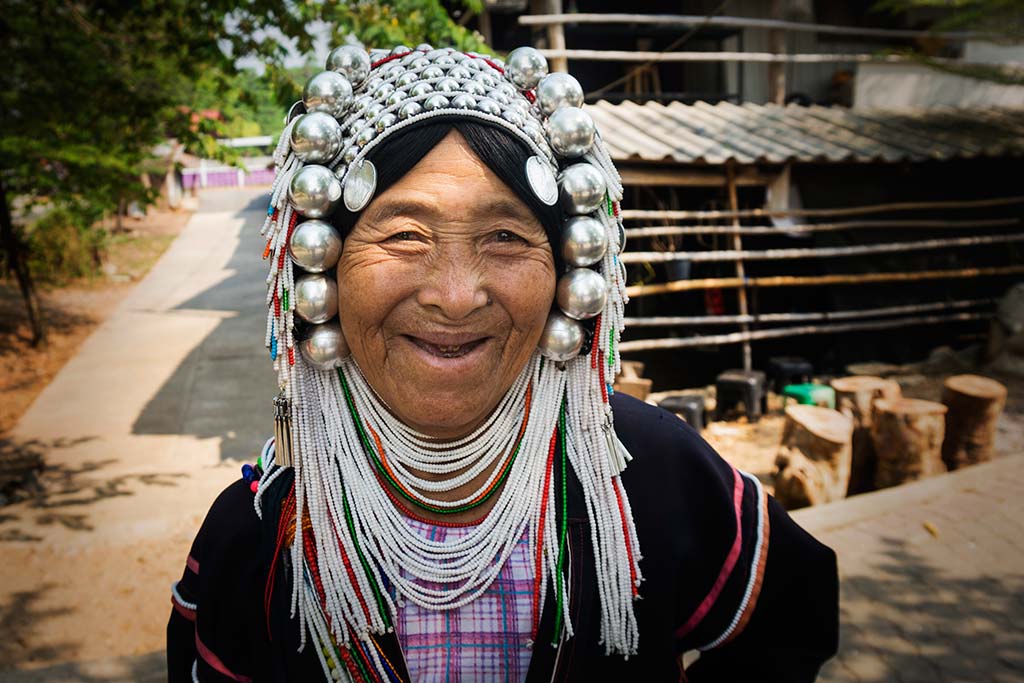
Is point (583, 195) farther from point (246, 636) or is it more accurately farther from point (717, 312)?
point (717, 312)

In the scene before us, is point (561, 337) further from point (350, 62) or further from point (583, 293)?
point (350, 62)

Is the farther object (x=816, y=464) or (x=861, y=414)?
(x=861, y=414)

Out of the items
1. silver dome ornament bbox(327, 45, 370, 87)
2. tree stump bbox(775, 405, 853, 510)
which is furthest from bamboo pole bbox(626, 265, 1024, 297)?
silver dome ornament bbox(327, 45, 370, 87)

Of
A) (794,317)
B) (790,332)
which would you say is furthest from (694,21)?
(790,332)

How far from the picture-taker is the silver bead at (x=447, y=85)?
4.46 ft

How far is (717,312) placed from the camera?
28.1ft

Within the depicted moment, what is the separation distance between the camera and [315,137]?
1.34 meters

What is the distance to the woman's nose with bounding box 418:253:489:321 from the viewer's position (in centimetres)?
132

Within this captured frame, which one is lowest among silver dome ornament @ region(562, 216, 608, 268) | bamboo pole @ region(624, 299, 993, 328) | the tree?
bamboo pole @ region(624, 299, 993, 328)

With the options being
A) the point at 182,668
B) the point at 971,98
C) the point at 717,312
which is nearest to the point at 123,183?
the point at 717,312

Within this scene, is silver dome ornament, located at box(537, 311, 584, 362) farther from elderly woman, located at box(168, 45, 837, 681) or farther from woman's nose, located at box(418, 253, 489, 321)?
woman's nose, located at box(418, 253, 489, 321)

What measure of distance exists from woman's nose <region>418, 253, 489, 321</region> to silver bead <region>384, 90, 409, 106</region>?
0.30m

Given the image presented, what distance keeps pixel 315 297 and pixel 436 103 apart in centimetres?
42

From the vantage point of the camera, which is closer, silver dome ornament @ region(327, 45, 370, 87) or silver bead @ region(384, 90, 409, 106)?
silver bead @ region(384, 90, 409, 106)
